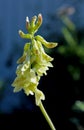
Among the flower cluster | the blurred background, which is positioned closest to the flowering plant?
the flower cluster

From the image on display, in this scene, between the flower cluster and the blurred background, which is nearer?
the flower cluster

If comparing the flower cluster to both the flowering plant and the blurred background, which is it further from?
the blurred background

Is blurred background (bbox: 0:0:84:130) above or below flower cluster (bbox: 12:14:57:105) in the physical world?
above

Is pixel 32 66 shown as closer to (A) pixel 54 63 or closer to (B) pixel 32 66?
(B) pixel 32 66

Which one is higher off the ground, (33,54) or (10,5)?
(10,5)

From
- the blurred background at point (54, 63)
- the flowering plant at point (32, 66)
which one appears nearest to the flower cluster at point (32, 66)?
the flowering plant at point (32, 66)

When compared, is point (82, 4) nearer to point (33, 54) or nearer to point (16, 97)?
point (16, 97)

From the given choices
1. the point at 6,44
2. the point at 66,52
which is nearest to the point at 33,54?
the point at 66,52

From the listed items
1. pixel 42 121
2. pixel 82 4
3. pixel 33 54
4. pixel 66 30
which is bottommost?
pixel 33 54
